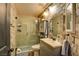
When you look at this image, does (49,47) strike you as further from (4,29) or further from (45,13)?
(4,29)

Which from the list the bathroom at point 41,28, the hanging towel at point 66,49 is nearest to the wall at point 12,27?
the bathroom at point 41,28

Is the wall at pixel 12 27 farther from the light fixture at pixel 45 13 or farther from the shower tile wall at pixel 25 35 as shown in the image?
the light fixture at pixel 45 13

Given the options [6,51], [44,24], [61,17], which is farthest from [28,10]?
[6,51]

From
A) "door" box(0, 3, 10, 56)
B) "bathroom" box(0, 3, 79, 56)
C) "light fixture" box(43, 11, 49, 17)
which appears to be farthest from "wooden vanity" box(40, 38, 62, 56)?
"door" box(0, 3, 10, 56)

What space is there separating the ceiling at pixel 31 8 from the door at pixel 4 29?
0.12 metres

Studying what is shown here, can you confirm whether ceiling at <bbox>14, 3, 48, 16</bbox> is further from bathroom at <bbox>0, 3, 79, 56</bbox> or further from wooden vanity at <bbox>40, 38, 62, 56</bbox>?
wooden vanity at <bbox>40, 38, 62, 56</bbox>

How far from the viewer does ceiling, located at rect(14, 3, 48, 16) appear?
1.67 meters

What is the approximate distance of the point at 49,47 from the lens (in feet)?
5.54

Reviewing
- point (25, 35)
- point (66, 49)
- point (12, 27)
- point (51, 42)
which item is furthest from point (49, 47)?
point (12, 27)

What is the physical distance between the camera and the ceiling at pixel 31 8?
167 cm

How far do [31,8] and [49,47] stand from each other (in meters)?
0.45

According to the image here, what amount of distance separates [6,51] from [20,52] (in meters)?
0.14

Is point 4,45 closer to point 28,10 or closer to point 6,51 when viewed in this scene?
point 6,51

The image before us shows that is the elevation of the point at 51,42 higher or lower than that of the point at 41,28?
lower
